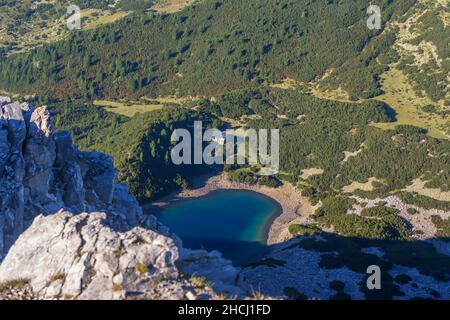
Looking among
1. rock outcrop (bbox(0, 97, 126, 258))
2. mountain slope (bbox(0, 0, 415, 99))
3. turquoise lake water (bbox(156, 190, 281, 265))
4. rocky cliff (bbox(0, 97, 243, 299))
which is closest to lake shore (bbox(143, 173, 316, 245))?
turquoise lake water (bbox(156, 190, 281, 265))

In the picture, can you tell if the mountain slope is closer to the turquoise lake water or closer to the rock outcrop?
the turquoise lake water

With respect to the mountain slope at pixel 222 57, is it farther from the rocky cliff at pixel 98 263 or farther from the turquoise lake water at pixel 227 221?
the rocky cliff at pixel 98 263

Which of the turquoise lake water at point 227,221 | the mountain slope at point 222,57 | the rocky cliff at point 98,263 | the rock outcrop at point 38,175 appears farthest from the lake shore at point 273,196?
the rocky cliff at point 98,263

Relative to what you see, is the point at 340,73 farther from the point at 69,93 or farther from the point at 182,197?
the point at 69,93

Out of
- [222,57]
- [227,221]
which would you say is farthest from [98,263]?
[222,57]

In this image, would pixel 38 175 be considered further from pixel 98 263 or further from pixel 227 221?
pixel 227 221
